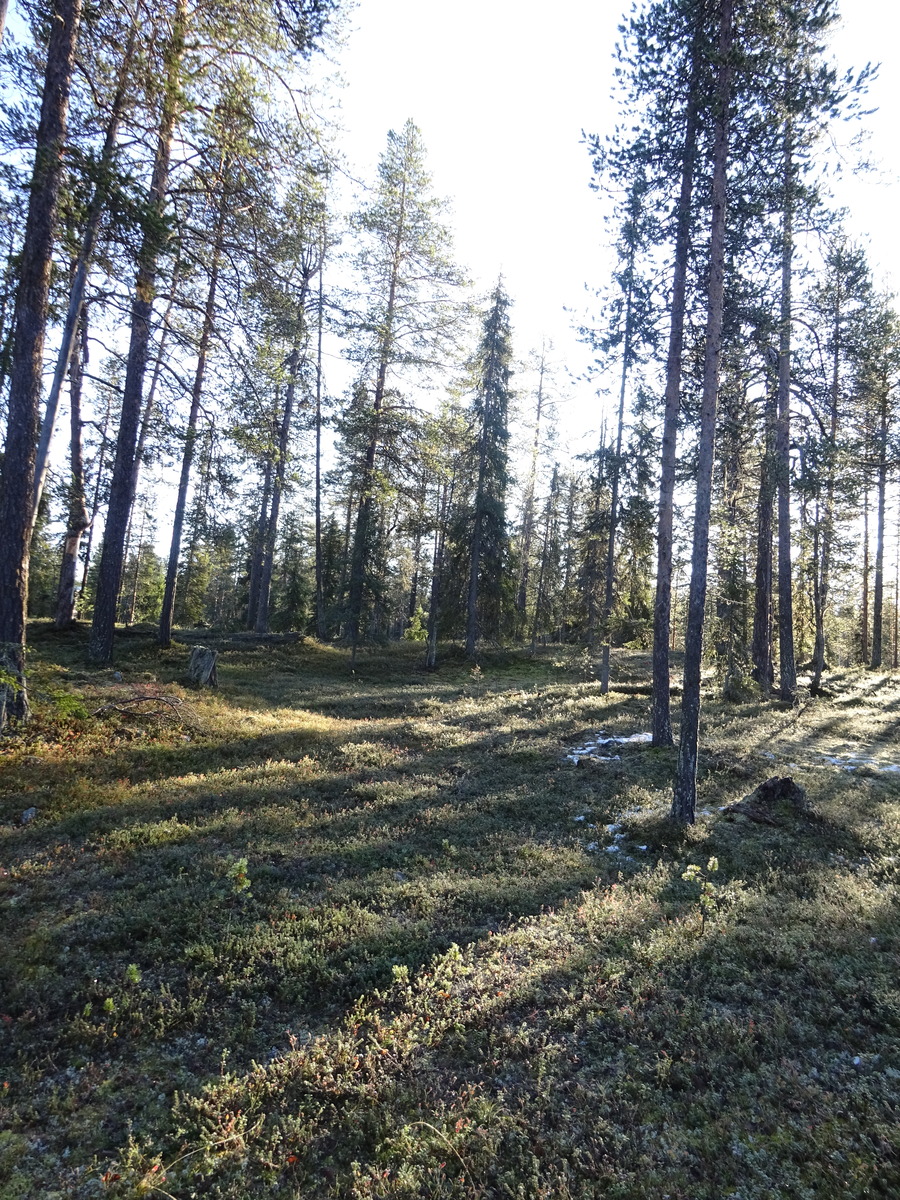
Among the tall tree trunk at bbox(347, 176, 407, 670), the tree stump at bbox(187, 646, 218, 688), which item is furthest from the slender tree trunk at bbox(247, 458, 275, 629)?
the tree stump at bbox(187, 646, 218, 688)

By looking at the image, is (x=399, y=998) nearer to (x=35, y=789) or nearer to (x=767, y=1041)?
(x=767, y=1041)

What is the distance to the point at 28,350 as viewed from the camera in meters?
8.70

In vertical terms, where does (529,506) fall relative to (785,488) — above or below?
above

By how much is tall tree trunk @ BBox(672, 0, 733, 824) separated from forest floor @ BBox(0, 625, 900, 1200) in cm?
85

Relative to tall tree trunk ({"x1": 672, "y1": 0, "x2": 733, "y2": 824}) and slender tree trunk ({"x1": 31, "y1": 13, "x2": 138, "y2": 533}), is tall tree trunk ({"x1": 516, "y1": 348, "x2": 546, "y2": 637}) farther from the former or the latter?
slender tree trunk ({"x1": 31, "y1": 13, "x2": 138, "y2": 533})

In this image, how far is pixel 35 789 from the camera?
8.05m

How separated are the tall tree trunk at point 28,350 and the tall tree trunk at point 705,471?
10.0 metres

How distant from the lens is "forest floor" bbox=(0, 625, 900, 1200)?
3.47 meters

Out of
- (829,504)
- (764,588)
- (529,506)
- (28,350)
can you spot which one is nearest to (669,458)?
(829,504)

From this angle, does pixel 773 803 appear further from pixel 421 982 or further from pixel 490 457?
pixel 490 457

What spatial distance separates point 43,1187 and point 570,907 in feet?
16.6

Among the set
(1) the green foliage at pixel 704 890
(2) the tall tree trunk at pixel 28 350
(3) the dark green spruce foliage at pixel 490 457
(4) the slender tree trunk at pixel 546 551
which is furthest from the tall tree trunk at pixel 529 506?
(2) the tall tree trunk at pixel 28 350

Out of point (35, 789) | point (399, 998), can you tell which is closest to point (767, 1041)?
point (399, 998)

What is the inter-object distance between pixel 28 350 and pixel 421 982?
33.2 feet
